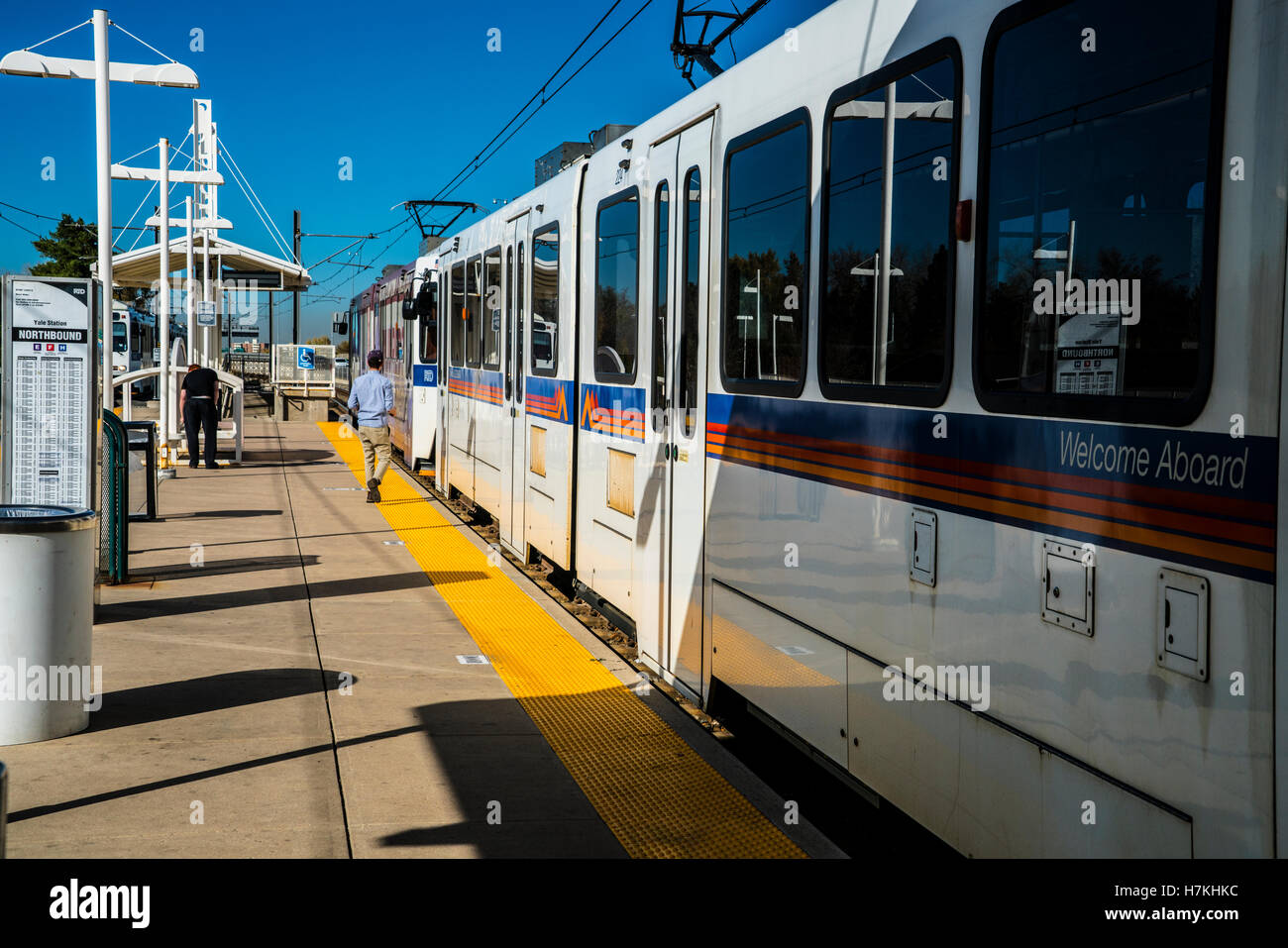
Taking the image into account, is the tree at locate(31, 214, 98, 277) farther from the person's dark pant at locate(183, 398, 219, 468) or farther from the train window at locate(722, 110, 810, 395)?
the train window at locate(722, 110, 810, 395)

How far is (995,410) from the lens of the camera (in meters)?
3.71

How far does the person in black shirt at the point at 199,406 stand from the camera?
1833 centimetres

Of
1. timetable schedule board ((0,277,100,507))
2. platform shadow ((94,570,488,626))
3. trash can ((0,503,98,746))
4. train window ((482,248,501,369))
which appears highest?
→ train window ((482,248,501,369))

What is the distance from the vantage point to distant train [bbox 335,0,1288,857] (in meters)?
2.81

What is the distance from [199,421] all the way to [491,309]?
8.70 meters

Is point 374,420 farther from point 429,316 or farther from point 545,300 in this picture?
point 545,300

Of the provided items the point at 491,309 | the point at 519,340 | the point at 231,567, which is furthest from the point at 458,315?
the point at 231,567

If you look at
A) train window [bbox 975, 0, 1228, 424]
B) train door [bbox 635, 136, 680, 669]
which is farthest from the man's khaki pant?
train window [bbox 975, 0, 1228, 424]

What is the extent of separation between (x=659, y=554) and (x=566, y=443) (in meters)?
2.30

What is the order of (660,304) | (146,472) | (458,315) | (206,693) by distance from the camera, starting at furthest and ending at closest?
1. (458,315)
2. (146,472)
3. (660,304)
4. (206,693)

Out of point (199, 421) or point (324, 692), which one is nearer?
point (324, 692)

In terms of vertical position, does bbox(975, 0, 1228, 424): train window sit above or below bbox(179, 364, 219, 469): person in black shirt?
above
